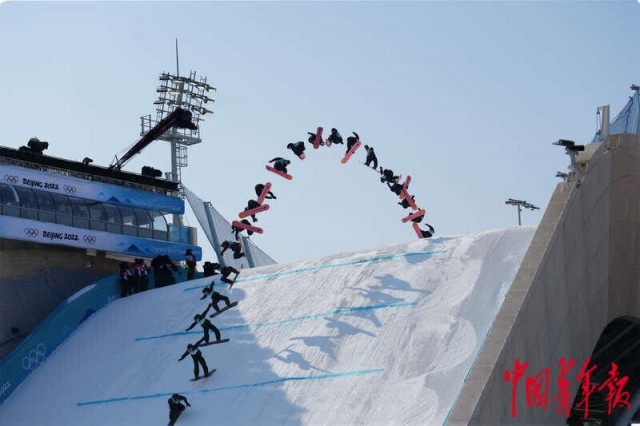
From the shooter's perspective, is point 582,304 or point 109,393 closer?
point 582,304

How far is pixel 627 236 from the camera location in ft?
71.1

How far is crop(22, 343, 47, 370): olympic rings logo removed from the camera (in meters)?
28.1

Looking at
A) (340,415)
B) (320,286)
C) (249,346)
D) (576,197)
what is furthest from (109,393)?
(576,197)

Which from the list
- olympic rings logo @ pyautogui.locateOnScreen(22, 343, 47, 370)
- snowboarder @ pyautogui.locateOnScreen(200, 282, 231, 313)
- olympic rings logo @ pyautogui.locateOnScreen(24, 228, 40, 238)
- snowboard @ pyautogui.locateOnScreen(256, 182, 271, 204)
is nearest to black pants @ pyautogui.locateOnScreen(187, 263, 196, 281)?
olympic rings logo @ pyautogui.locateOnScreen(24, 228, 40, 238)

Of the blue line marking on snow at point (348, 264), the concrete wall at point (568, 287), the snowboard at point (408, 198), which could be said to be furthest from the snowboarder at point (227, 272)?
the concrete wall at point (568, 287)

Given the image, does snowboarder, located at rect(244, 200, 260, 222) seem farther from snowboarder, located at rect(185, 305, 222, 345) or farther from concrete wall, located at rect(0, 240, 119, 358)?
concrete wall, located at rect(0, 240, 119, 358)

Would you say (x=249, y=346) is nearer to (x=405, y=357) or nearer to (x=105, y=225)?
(x=405, y=357)

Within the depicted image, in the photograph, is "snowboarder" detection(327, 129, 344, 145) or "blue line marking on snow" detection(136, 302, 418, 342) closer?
"blue line marking on snow" detection(136, 302, 418, 342)

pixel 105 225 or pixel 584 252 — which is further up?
pixel 105 225

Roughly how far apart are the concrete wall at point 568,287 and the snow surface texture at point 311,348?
1003mm

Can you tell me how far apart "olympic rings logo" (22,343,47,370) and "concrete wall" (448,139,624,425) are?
1467 cm

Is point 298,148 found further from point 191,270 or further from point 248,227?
point 191,270

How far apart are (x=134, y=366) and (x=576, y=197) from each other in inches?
439

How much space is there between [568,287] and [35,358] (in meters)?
15.0
